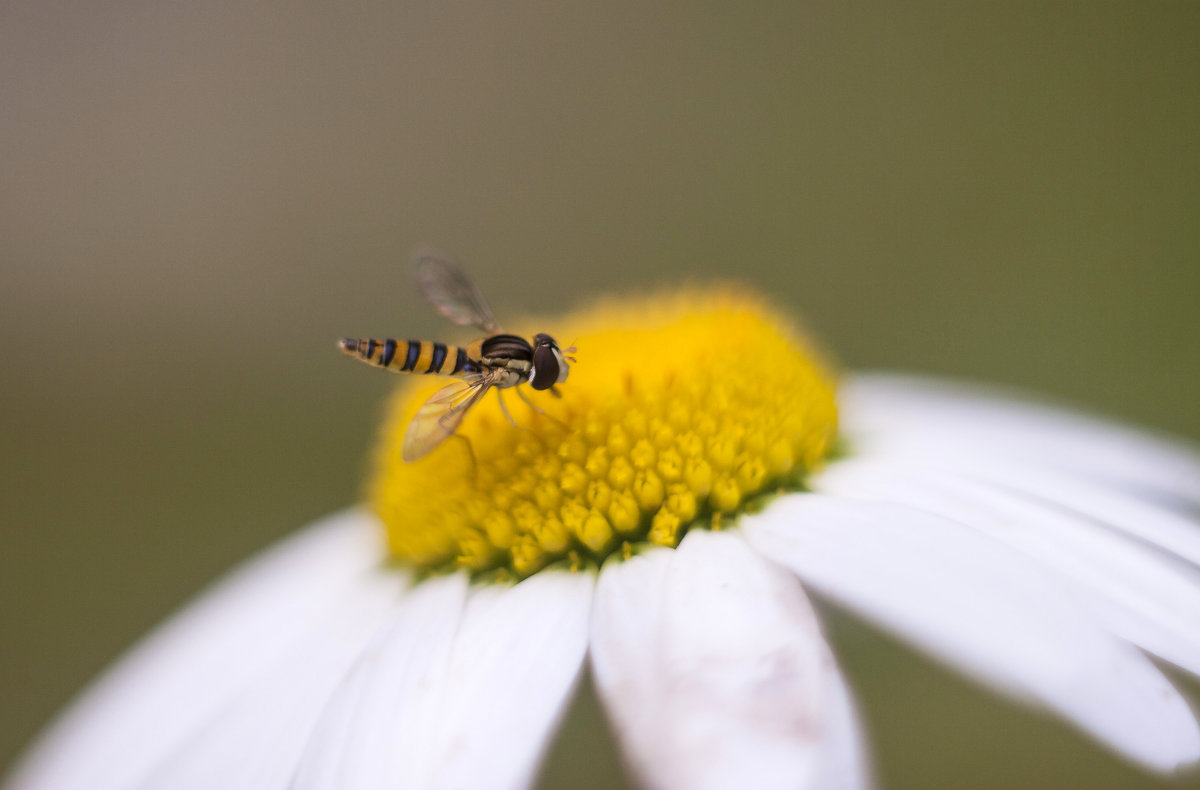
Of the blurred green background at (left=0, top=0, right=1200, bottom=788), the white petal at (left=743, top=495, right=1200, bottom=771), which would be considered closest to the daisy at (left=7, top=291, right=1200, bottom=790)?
the white petal at (left=743, top=495, right=1200, bottom=771)

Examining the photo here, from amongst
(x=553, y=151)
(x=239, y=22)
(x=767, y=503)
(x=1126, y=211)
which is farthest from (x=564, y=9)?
(x=767, y=503)

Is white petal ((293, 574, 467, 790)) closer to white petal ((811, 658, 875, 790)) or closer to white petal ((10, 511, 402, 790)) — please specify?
white petal ((10, 511, 402, 790))

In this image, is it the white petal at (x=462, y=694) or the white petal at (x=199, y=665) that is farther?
the white petal at (x=199, y=665)

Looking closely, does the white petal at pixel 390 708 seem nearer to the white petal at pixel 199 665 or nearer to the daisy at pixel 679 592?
the daisy at pixel 679 592

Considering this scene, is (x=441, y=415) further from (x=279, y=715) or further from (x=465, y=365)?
(x=279, y=715)

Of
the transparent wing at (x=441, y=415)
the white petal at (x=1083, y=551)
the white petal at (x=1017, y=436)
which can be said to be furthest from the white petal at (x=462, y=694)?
the white petal at (x=1017, y=436)

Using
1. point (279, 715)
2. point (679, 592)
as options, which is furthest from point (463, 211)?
point (679, 592)
